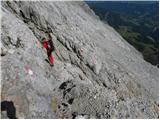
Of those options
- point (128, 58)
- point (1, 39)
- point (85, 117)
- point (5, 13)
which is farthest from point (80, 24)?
point (85, 117)

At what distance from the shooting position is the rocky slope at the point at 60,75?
1936 cm

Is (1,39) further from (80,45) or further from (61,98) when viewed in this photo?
(80,45)

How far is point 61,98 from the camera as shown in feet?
69.4

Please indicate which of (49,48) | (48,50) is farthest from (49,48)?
(48,50)

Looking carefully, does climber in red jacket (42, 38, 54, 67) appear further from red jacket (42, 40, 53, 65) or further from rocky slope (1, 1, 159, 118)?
rocky slope (1, 1, 159, 118)

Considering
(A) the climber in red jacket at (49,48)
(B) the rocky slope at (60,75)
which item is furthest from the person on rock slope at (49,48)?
(B) the rocky slope at (60,75)

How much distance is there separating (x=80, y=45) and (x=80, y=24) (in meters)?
8.71

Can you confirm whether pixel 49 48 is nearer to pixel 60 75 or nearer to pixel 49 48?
pixel 49 48

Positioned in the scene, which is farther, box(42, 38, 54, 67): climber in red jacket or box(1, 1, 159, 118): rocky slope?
box(42, 38, 54, 67): climber in red jacket

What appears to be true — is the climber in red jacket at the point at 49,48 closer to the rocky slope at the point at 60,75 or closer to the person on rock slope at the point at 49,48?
the person on rock slope at the point at 49,48

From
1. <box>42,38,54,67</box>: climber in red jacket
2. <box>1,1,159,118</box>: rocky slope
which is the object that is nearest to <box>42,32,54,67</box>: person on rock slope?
<box>42,38,54,67</box>: climber in red jacket

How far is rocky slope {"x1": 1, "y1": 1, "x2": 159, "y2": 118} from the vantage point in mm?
19359

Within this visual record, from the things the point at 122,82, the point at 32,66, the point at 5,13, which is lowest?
the point at 122,82

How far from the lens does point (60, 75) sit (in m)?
24.6
